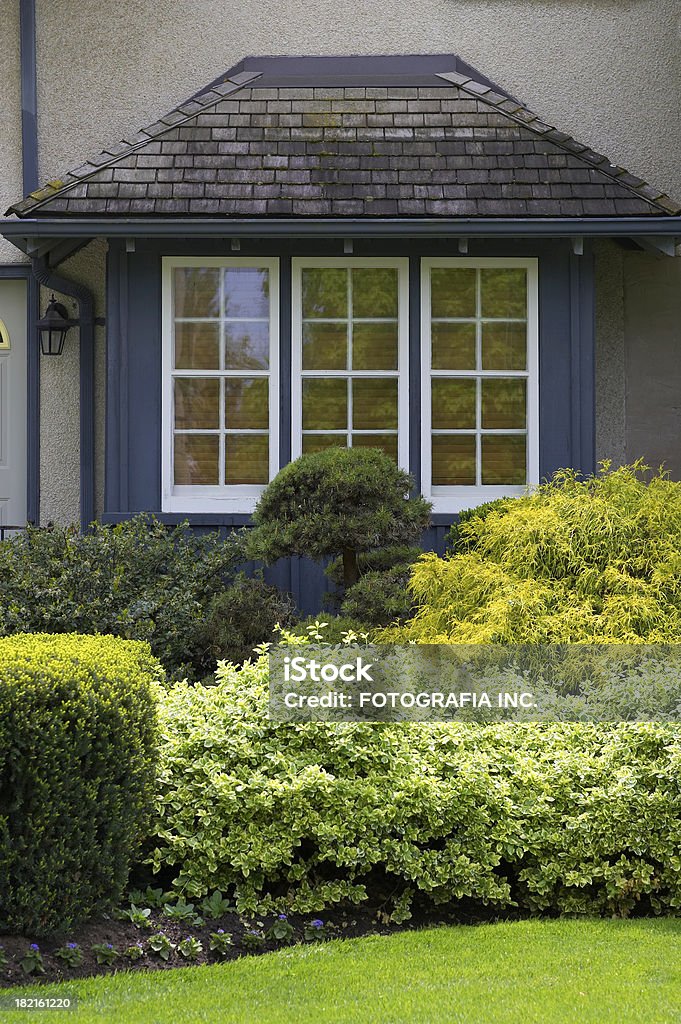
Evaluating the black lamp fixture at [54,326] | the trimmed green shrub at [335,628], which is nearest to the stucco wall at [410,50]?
the black lamp fixture at [54,326]

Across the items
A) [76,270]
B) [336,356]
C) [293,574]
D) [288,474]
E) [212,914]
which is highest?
Answer: [76,270]

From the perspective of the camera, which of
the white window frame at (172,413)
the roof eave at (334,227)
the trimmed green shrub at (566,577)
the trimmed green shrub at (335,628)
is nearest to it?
the trimmed green shrub at (566,577)

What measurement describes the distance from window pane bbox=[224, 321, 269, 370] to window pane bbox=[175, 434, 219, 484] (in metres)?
0.56

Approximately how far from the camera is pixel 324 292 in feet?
24.7

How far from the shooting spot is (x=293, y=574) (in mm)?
7250

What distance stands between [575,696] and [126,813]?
2.20m

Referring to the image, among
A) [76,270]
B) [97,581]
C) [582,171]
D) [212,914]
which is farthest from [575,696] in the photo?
[76,270]

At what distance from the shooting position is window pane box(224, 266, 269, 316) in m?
7.48

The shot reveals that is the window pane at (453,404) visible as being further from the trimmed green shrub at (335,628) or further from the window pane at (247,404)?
the trimmed green shrub at (335,628)

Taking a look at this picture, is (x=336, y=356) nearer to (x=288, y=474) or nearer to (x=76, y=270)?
(x=288, y=474)

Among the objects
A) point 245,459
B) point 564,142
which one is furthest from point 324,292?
point 564,142

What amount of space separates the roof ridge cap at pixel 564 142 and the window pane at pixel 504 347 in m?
1.21

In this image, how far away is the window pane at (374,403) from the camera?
7.51 metres

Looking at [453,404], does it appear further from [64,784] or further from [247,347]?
[64,784]
